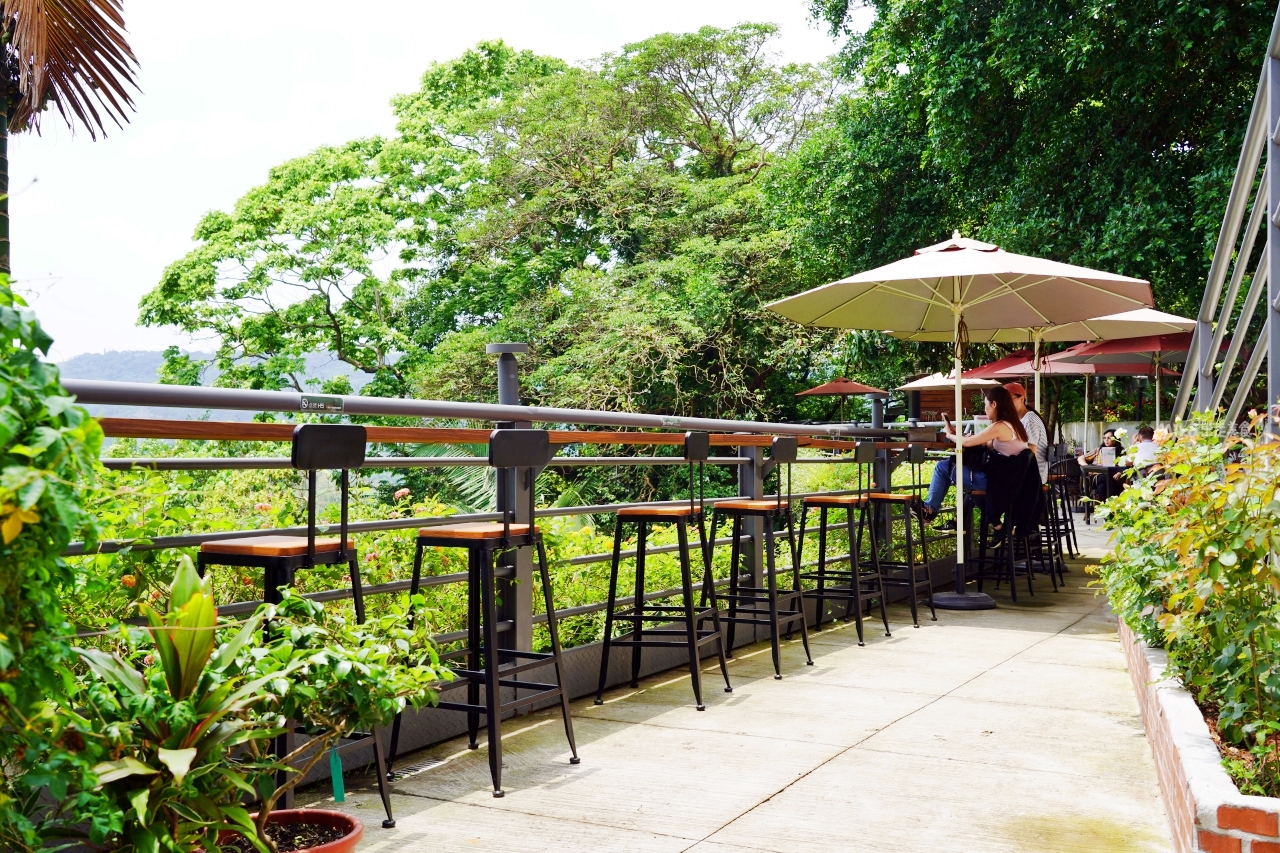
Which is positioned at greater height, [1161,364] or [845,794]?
[1161,364]

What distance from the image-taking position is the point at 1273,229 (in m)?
3.52

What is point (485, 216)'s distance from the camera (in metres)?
24.5

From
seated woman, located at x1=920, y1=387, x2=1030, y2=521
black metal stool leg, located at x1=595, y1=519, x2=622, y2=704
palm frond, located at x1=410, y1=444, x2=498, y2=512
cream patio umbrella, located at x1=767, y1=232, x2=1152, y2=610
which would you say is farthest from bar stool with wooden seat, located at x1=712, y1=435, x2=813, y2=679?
palm frond, located at x1=410, y1=444, x2=498, y2=512

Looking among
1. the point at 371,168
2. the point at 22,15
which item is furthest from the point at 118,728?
the point at 371,168

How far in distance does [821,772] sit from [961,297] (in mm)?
4783

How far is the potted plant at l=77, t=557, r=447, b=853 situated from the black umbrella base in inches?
231

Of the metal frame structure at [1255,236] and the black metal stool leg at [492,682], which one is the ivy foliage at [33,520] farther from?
the metal frame structure at [1255,236]

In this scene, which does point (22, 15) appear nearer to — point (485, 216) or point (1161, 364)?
point (1161, 364)

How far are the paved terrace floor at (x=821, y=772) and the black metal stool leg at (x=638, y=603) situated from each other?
0.10m

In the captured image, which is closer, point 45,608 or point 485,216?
point 45,608

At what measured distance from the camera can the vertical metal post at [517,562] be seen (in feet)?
14.1

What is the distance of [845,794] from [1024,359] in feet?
31.2

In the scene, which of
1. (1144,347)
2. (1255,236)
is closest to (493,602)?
(1255,236)

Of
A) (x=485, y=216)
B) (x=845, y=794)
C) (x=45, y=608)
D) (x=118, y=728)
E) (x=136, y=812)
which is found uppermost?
(x=485, y=216)
